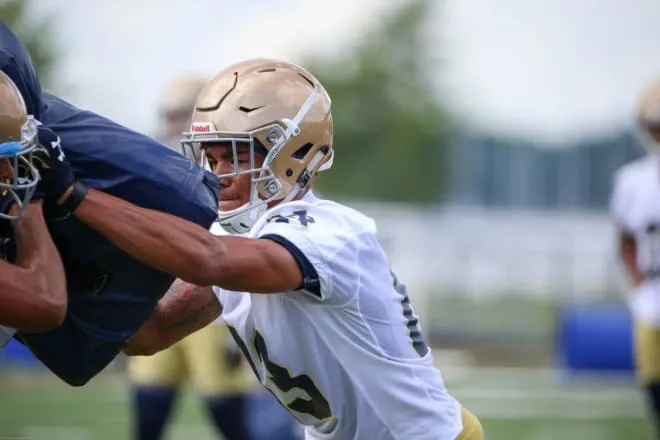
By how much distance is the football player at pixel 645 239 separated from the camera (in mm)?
6371

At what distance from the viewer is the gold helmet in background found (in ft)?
19.6

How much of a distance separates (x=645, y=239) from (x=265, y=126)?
12.2ft

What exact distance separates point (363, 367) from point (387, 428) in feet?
0.50

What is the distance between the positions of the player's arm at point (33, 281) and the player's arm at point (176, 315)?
0.62 metres

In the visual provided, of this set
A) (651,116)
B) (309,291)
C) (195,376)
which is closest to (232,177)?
(309,291)

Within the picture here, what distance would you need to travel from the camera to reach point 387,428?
317 cm

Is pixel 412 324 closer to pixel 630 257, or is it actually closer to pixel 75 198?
pixel 75 198

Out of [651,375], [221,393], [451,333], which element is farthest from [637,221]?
[451,333]

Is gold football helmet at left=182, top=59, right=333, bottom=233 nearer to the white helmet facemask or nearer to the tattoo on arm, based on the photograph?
the white helmet facemask

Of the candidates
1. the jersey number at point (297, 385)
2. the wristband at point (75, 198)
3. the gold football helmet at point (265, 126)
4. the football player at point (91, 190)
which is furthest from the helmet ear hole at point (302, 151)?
the wristband at point (75, 198)

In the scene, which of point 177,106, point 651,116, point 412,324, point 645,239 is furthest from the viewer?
point 645,239

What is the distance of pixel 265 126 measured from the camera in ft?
10.4

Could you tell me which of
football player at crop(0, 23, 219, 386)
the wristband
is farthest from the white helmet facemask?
the wristband

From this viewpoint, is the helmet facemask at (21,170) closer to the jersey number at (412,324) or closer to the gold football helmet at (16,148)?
the gold football helmet at (16,148)
